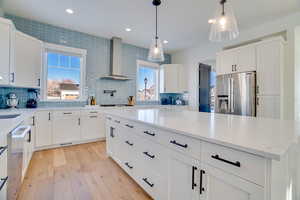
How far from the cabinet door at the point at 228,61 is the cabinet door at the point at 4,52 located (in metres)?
4.48

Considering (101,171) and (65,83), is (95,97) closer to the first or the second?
(65,83)

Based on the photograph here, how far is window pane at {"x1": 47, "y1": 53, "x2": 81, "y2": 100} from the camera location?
372 cm

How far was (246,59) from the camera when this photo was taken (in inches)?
131

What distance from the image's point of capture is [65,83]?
3934 mm

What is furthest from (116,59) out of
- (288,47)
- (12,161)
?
(288,47)

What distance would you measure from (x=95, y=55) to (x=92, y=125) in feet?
6.55

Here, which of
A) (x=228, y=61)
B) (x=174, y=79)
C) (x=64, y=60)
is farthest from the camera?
(x=174, y=79)

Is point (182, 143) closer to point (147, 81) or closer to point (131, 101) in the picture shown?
point (131, 101)

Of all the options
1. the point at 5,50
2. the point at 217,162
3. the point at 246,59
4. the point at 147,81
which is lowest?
the point at 217,162

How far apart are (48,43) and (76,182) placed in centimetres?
325

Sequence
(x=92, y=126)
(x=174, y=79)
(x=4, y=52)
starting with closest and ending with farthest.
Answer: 1. (x=4, y=52)
2. (x=92, y=126)
3. (x=174, y=79)

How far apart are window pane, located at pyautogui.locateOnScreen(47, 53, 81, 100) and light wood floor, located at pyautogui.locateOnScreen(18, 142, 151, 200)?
1.52m

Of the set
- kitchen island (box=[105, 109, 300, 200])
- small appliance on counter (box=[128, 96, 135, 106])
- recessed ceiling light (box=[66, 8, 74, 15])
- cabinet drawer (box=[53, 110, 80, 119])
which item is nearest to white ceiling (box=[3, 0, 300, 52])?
recessed ceiling light (box=[66, 8, 74, 15])

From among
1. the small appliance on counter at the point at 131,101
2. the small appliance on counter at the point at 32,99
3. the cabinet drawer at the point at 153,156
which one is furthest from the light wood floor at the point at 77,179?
the small appliance on counter at the point at 131,101
